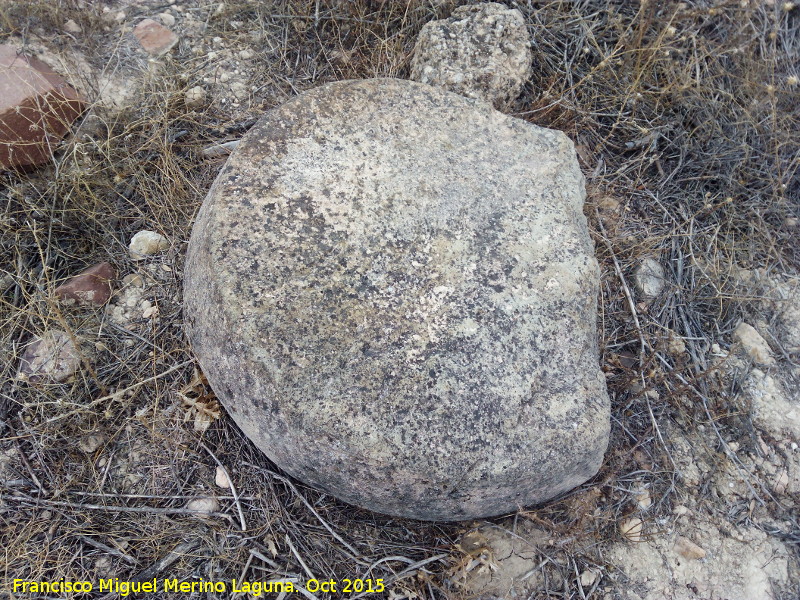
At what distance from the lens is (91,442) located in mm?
1947

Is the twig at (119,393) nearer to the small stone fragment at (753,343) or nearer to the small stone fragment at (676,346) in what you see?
the small stone fragment at (676,346)

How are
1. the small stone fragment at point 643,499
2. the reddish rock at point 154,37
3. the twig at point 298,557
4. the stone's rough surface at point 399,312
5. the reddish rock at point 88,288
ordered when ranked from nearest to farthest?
the stone's rough surface at point 399,312 → the twig at point 298,557 → the small stone fragment at point 643,499 → the reddish rock at point 88,288 → the reddish rock at point 154,37

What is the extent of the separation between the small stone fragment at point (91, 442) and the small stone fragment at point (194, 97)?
1331 millimetres

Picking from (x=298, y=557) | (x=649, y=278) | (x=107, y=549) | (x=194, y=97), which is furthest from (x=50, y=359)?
(x=649, y=278)

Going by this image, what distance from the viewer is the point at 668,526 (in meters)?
1.96

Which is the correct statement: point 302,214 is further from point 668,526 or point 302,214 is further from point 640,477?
point 668,526

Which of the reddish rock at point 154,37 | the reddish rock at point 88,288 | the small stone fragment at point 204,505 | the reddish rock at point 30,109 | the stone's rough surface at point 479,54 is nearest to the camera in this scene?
the small stone fragment at point 204,505

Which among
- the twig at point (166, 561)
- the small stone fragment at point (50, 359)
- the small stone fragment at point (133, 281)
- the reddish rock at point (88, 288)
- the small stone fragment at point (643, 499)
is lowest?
the small stone fragment at point (643, 499)

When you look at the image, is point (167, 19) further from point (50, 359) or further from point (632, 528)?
point (632, 528)

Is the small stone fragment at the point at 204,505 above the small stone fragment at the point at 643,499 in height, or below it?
above

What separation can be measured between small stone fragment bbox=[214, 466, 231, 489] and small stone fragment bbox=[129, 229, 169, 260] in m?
0.86

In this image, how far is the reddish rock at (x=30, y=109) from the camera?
86.9 inches

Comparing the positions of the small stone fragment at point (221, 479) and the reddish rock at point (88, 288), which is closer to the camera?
the small stone fragment at point (221, 479)

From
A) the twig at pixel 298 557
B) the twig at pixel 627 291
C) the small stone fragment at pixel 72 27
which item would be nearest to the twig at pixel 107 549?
the twig at pixel 298 557
